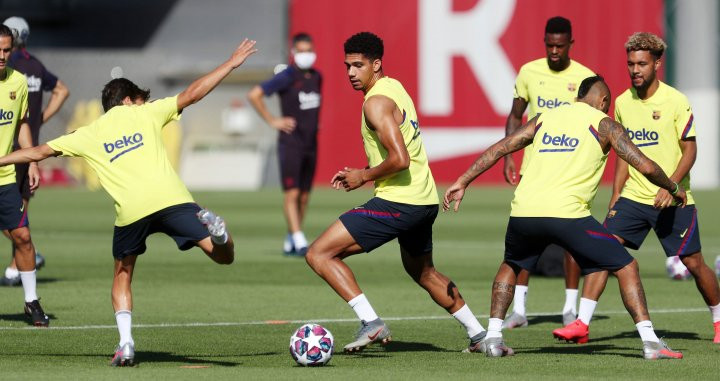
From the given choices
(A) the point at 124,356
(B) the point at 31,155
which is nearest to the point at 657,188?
(A) the point at 124,356

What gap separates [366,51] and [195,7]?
107 ft

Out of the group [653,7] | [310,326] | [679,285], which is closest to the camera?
[310,326]

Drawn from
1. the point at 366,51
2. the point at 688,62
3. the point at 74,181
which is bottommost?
the point at 74,181

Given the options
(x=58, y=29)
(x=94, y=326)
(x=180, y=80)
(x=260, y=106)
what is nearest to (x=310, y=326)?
(x=94, y=326)

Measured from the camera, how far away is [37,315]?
1181 centimetres

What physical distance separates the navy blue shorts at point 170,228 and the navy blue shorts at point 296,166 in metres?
9.41

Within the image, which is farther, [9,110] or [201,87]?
[9,110]

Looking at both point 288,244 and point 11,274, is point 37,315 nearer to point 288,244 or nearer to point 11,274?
point 11,274

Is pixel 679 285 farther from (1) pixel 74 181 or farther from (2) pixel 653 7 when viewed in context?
(1) pixel 74 181

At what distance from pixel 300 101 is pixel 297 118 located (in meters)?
0.24

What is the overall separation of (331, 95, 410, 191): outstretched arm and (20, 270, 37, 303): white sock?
340cm

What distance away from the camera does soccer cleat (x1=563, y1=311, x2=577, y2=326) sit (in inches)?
475

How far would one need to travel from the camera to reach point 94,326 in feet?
39.2

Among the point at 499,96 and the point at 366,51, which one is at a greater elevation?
the point at 366,51
